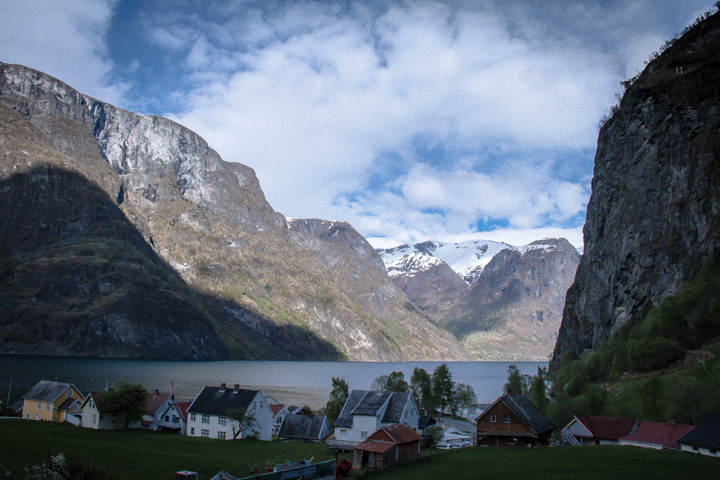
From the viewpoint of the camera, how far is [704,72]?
96375 millimetres

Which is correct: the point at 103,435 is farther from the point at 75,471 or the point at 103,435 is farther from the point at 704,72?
the point at 704,72

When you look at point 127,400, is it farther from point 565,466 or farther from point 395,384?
point 565,466

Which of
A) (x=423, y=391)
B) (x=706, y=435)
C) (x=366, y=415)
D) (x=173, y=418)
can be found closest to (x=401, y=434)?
(x=366, y=415)

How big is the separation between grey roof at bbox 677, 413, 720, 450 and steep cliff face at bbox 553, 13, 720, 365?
47.3 metres

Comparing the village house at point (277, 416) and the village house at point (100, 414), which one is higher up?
the village house at point (100, 414)

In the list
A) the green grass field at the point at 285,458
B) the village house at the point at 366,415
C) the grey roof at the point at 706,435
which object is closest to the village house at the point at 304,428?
the village house at the point at 366,415

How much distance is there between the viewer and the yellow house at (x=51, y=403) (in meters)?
69.4

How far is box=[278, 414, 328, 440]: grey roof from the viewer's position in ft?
241

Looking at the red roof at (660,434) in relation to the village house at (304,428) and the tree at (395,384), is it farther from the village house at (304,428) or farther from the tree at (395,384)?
the tree at (395,384)

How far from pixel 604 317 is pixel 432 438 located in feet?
214

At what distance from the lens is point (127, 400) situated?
64.9 metres

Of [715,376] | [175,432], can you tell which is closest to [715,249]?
[715,376]

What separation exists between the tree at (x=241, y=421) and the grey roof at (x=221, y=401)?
1226mm

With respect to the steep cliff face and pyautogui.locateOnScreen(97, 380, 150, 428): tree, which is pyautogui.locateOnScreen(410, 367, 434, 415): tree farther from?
pyautogui.locateOnScreen(97, 380, 150, 428): tree
